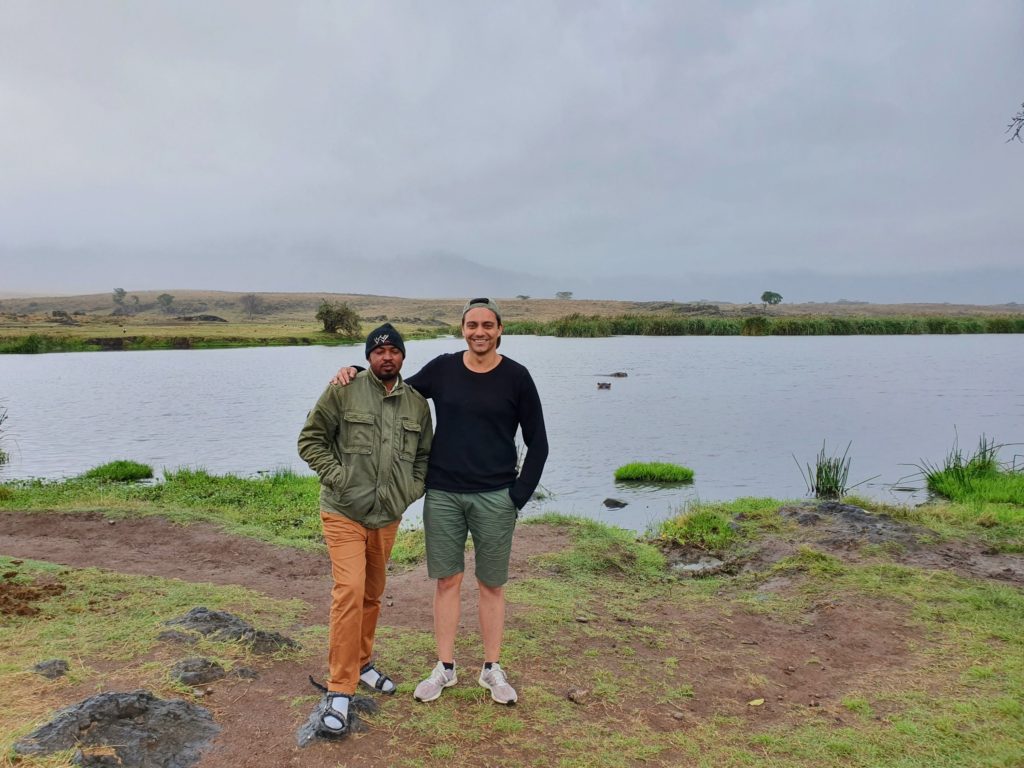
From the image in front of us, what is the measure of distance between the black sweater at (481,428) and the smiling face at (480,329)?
6.0 inches

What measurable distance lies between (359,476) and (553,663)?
2169 millimetres

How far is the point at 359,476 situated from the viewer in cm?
389

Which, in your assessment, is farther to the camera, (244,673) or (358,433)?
(244,673)

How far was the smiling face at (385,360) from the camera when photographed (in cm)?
399

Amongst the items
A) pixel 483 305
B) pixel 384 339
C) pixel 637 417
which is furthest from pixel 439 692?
pixel 637 417

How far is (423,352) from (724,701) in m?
45.8

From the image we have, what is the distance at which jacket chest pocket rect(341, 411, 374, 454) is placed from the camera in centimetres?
395

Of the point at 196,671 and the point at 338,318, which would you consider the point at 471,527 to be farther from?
the point at 338,318

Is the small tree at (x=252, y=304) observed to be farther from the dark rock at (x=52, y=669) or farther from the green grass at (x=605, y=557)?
the dark rock at (x=52, y=669)

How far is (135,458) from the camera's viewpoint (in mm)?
16906

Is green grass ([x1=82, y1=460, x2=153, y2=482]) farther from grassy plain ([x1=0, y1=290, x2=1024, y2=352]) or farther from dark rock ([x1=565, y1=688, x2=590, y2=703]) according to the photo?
grassy plain ([x1=0, y1=290, x2=1024, y2=352])

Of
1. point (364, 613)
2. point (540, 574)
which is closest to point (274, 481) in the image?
point (540, 574)

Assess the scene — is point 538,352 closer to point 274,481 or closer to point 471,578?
point 274,481

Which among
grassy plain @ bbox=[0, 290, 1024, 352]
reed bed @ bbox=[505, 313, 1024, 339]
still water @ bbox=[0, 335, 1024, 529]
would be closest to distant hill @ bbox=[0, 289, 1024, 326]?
grassy plain @ bbox=[0, 290, 1024, 352]
